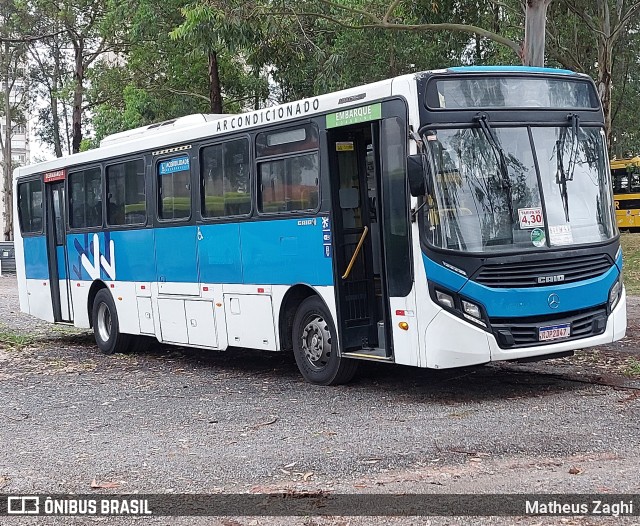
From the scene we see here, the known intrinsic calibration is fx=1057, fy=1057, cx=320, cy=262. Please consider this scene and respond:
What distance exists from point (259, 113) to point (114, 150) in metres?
4.12

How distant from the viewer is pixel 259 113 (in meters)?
12.3

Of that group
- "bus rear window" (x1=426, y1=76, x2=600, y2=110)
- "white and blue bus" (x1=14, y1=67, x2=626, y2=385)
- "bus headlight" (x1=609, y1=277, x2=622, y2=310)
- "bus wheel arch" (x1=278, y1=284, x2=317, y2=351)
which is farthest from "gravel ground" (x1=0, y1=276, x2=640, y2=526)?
"bus rear window" (x1=426, y1=76, x2=600, y2=110)

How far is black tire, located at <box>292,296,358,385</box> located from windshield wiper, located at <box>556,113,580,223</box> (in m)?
2.74

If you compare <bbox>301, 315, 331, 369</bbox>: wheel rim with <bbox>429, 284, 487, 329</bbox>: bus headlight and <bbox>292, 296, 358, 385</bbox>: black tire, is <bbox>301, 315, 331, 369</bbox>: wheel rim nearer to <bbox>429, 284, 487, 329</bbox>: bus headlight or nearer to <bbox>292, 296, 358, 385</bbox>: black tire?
<bbox>292, 296, 358, 385</bbox>: black tire

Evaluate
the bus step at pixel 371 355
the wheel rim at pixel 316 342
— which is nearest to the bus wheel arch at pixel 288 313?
the wheel rim at pixel 316 342

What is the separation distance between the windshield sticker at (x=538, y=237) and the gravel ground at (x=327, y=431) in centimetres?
147

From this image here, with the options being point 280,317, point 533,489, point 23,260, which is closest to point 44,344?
point 23,260

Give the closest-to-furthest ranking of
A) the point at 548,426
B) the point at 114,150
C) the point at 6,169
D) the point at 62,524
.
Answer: the point at 62,524, the point at 548,426, the point at 114,150, the point at 6,169

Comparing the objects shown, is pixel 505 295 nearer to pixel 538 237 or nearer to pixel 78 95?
pixel 538 237

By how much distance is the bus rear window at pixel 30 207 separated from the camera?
18.0 metres

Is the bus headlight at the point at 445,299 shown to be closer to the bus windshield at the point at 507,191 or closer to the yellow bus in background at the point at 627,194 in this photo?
the bus windshield at the point at 507,191

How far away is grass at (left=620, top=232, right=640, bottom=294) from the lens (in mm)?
24812

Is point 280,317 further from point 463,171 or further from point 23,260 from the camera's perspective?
point 23,260

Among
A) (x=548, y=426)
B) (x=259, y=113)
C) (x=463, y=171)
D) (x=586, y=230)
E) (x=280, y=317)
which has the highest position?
(x=259, y=113)
